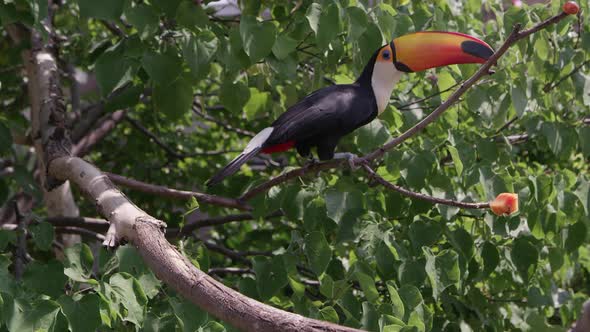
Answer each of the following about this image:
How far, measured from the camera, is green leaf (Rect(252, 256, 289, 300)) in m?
2.32

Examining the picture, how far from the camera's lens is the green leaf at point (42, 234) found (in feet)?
7.98

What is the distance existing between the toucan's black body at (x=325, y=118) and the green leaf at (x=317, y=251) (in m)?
0.45

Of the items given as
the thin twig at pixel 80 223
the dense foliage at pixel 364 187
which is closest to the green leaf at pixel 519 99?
→ the dense foliage at pixel 364 187

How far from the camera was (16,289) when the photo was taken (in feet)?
6.68

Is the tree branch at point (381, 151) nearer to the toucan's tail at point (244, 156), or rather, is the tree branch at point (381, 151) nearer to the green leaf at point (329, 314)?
the toucan's tail at point (244, 156)

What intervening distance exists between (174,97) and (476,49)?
977 millimetres

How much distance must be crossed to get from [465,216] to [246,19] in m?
1.00

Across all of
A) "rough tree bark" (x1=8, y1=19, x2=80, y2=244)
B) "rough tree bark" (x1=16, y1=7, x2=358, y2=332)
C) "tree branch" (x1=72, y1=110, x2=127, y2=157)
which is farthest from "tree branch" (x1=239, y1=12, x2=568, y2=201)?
"tree branch" (x1=72, y1=110, x2=127, y2=157)

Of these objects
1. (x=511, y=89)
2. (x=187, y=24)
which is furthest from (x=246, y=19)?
(x=511, y=89)

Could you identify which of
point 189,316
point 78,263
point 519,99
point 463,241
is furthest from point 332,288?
point 519,99

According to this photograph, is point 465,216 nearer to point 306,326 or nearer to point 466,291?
point 466,291

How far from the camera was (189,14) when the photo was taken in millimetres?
2543

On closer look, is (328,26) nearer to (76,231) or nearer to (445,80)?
(445,80)

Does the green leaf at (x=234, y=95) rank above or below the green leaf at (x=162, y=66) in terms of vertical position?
below
